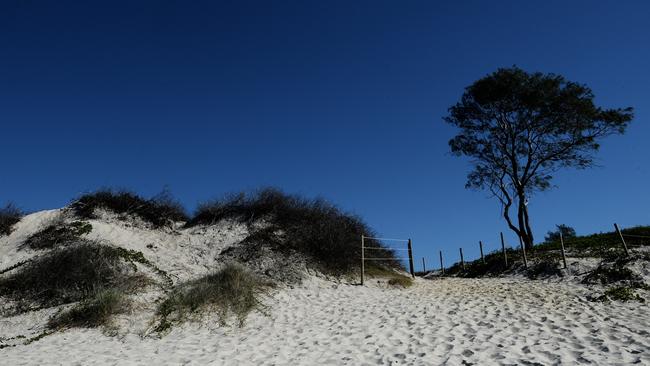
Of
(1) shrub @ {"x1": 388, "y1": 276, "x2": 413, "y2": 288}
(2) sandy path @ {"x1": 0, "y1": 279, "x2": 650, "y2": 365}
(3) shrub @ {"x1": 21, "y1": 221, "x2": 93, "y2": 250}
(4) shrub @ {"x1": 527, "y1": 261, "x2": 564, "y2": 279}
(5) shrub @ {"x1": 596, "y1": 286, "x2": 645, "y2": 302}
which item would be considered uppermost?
(3) shrub @ {"x1": 21, "y1": 221, "x2": 93, "y2": 250}

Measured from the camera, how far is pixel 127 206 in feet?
62.9

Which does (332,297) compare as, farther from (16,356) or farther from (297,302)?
(16,356)

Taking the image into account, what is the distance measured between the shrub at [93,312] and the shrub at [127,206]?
300 inches

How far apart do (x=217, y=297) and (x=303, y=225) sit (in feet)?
21.6

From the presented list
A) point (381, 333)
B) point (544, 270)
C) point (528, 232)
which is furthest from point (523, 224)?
point (381, 333)

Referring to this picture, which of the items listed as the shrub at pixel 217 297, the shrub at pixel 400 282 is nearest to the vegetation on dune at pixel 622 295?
the shrub at pixel 400 282

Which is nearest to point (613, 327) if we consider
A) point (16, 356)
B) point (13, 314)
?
point (16, 356)

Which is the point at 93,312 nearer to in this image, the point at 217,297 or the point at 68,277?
the point at 68,277

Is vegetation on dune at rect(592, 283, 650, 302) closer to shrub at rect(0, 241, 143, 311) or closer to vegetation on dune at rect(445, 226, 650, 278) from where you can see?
vegetation on dune at rect(445, 226, 650, 278)

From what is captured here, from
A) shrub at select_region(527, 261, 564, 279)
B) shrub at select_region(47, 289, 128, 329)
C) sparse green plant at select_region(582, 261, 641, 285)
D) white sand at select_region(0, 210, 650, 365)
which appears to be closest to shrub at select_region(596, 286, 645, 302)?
white sand at select_region(0, 210, 650, 365)

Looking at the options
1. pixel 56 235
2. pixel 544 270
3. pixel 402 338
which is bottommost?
pixel 402 338

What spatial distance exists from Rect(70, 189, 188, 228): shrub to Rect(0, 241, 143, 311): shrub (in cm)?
462

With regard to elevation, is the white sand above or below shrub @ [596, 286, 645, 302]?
below

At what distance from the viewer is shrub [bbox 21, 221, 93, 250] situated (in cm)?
1548
